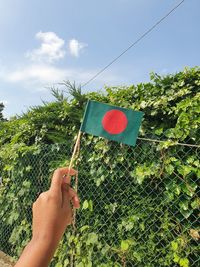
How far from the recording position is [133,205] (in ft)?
12.3

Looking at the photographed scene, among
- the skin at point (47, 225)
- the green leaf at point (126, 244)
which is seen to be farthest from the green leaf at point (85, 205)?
the skin at point (47, 225)

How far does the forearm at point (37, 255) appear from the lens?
3.28 ft

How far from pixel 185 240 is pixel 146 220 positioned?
18.4 inches

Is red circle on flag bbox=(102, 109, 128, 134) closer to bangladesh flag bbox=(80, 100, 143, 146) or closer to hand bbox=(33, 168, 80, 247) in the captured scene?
bangladesh flag bbox=(80, 100, 143, 146)

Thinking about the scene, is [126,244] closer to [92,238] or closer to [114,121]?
[92,238]

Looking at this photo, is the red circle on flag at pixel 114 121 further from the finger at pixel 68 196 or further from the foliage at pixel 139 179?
the finger at pixel 68 196

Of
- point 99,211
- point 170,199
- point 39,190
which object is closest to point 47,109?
point 39,190

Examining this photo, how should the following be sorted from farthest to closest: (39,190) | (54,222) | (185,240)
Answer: (39,190) < (185,240) < (54,222)

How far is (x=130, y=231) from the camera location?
3.76 meters

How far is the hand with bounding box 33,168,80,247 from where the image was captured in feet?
3.49

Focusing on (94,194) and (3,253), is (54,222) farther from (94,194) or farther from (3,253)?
(3,253)

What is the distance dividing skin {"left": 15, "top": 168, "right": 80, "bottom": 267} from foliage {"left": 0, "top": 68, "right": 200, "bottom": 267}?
86.8 inches

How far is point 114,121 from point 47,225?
1.65 meters

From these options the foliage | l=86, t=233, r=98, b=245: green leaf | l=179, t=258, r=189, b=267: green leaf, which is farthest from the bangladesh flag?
l=86, t=233, r=98, b=245: green leaf
